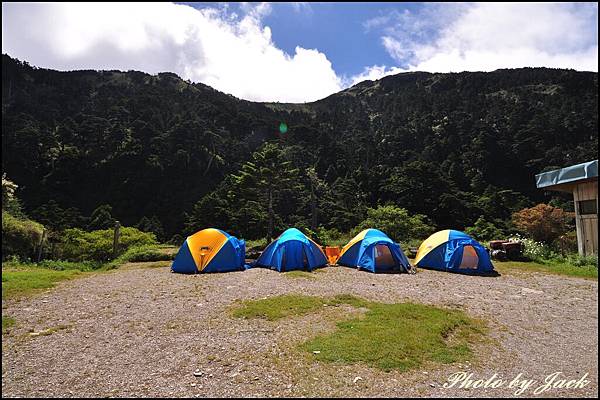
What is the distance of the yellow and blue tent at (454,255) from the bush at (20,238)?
1606 cm

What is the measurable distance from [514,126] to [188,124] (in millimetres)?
47636

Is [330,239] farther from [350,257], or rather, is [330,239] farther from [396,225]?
[350,257]

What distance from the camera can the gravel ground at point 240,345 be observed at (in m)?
4.04

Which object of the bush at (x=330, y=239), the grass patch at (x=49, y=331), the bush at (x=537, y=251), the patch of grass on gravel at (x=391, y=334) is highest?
the bush at (x=537, y=251)

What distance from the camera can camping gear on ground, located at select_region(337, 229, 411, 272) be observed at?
13289 mm

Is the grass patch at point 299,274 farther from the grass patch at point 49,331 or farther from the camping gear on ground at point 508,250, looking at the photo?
the camping gear on ground at point 508,250

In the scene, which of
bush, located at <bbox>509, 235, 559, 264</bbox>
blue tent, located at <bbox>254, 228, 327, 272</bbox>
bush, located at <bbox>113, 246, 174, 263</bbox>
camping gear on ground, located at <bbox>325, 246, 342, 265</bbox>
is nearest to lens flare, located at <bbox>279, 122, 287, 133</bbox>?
bush, located at <bbox>113, 246, 174, 263</bbox>

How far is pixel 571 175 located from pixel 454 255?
10.3m

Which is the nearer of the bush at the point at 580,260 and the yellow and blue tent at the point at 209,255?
the bush at the point at 580,260

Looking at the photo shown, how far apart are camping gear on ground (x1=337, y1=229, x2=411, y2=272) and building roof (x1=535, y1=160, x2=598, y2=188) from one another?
381 inches

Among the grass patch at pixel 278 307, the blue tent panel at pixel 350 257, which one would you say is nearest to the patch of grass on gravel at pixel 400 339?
the grass patch at pixel 278 307

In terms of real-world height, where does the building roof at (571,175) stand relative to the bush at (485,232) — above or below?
above

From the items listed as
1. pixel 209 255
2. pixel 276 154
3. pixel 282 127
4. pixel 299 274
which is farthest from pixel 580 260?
pixel 282 127

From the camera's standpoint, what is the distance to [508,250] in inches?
523
